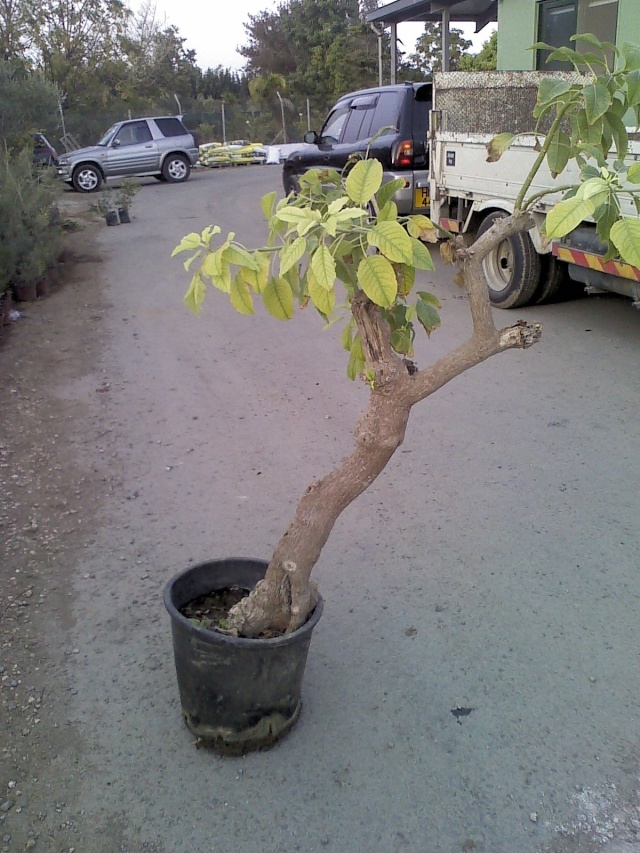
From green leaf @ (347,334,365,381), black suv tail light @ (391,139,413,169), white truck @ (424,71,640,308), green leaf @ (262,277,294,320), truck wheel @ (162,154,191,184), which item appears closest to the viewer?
green leaf @ (262,277,294,320)

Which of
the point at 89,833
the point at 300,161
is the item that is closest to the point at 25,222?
the point at 300,161

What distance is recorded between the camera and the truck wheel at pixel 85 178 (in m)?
21.4

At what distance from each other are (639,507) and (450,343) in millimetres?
3282

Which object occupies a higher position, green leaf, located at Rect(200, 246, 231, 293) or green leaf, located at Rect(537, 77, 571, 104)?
green leaf, located at Rect(537, 77, 571, 104)

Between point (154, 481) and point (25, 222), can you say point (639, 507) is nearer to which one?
point (154, 481)

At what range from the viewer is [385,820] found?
2566 mm

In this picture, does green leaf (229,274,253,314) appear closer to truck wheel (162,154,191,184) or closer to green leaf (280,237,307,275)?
green leaf (280,237,307,275)

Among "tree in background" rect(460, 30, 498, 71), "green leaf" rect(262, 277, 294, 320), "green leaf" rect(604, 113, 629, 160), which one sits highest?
"tree in background" rect(460, 30, 498, 71)

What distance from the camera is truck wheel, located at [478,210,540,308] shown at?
7.82 m

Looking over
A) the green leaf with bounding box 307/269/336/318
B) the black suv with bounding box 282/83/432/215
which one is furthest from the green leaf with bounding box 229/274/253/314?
the black suv with bounding box 282/83/432/215

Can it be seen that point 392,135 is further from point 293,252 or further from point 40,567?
point 293,252

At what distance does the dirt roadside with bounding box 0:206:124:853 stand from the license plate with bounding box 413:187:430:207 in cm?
450

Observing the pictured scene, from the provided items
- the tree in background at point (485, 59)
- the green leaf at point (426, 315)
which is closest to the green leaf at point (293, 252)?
the green leaf at point (426, 315)

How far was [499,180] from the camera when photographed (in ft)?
25.6
